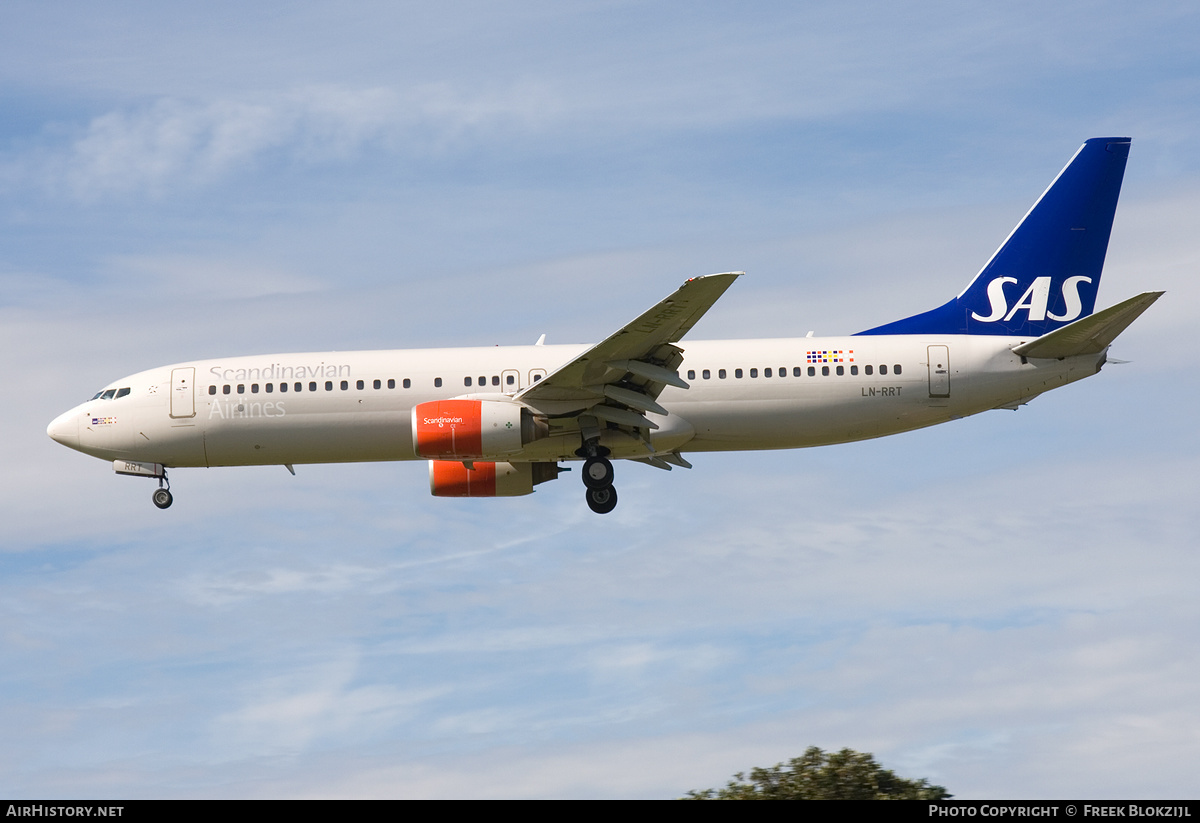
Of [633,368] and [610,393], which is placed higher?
[633,368]

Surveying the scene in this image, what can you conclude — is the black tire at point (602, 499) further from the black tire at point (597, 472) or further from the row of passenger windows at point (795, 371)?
the row of passenger windows at point (795, 371)

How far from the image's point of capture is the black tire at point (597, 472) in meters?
28.9

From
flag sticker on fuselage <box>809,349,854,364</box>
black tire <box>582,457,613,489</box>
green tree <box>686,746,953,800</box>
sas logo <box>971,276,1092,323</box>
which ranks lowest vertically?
green tree <box>686,746,953,800</box>

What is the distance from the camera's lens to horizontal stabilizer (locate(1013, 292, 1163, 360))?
26438 mm

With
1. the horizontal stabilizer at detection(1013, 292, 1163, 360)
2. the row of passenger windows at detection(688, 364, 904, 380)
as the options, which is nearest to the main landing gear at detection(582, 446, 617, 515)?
the row of passenger windows at detection(688, 364, 904, 380)

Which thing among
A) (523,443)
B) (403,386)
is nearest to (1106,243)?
(523,443)

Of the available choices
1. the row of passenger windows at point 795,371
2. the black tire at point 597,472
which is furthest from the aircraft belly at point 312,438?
the row of passenger windows at point 795,371

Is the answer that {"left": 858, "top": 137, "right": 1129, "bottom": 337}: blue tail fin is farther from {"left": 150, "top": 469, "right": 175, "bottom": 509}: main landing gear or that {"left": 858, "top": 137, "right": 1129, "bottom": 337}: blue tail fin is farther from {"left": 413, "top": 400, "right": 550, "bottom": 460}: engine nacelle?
{"left": 150, "top": 469, "right": 175, "bottom": 509}: main landing gear

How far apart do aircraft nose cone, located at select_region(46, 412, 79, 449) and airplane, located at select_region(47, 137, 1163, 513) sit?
0.04 metres

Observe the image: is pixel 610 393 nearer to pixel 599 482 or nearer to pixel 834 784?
pixel 599 482

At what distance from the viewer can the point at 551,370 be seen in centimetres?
2936

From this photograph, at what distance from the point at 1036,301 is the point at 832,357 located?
5.39 m

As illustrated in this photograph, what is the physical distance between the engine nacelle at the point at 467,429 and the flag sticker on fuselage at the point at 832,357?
6.32 metres

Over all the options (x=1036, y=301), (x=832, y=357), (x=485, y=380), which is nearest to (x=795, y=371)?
(x=832, y=357)
